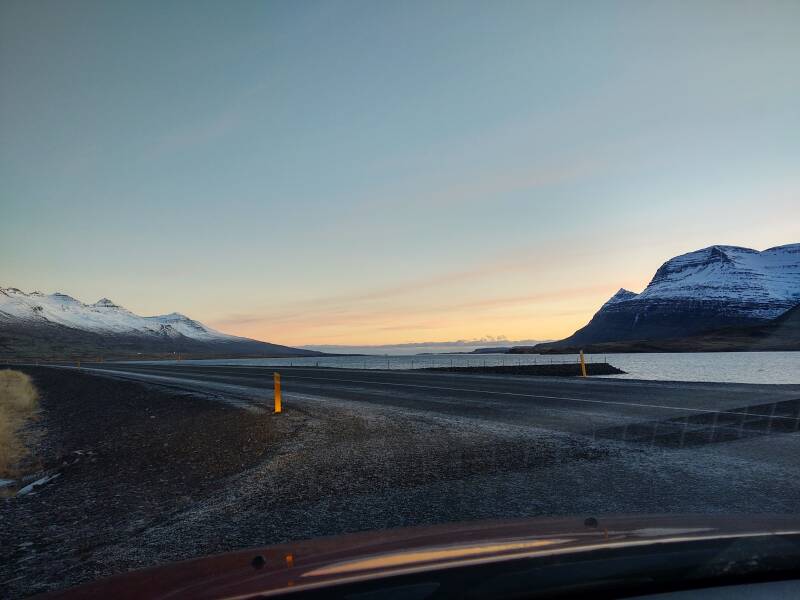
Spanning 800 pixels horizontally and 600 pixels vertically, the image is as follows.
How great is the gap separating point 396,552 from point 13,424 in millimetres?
18924

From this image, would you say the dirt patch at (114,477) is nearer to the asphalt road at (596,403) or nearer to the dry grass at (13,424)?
the dry grass at (13,424)

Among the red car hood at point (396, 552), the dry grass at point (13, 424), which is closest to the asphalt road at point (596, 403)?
the dry grass at point (13, 424)

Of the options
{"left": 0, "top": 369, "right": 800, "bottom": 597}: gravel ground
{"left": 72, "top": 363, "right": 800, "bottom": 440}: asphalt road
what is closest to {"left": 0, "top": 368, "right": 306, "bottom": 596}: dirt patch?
{"left": 0, "top": 369, "right": 800, "bottom": 597}: gravel ground

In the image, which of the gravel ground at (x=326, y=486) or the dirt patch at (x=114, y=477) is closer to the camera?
the dirt patch at (x=114, y=477)

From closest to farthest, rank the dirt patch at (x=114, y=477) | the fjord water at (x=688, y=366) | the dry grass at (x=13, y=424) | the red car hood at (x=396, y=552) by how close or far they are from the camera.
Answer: the red car hood at (x=396, y=552)
the dirt patch at (x=114, y=477)
the dry grass at (x=13, y=424)
the fjord water at (x=688, y=366)

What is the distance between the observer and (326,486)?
5898 millimetres

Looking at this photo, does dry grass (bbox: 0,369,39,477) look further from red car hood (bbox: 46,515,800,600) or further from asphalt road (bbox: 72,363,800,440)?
red car hood (bbox: 46,515,800,600)

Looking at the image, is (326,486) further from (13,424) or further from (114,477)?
(13,424)

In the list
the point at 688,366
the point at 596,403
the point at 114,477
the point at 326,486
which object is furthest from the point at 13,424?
the point at 688,366

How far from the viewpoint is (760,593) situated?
178 centimetres

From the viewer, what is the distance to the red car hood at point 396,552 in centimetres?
177

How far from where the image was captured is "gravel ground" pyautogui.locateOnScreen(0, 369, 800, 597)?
4375 millimetres

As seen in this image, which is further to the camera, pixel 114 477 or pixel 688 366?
pixel 688 366

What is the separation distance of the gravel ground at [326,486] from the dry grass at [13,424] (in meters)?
0.66
